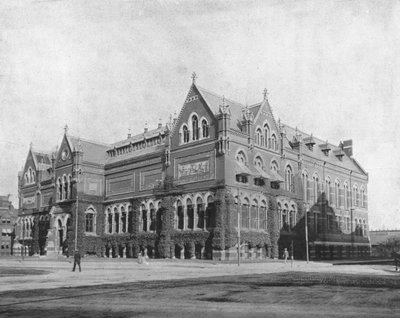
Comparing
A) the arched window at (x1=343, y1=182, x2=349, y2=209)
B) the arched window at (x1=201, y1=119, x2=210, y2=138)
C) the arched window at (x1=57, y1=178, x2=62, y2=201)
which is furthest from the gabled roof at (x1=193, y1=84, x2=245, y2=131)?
the arched window at (x1=57, y1=178, x2=62, y2=201)

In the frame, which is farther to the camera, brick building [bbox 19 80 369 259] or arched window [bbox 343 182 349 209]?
arched window [bbox 343 182 349 209]

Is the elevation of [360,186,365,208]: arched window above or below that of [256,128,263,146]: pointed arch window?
below

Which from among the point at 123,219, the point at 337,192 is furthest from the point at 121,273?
the point at 337,192

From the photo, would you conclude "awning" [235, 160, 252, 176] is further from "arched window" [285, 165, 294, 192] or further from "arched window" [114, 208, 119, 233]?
"arched window" [114, 208, 119, 233]

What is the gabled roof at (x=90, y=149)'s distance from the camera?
2714 inches

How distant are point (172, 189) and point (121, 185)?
42.3 feet

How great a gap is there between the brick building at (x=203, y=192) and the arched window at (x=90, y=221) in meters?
0.14

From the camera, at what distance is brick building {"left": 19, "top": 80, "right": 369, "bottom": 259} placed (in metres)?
51.6

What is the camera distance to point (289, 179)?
199 ft

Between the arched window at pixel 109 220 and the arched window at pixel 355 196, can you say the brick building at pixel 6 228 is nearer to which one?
the arched window at pixel 109 220

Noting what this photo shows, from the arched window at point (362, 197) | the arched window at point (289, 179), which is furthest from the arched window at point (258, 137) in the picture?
the arched window at point (362, 197)

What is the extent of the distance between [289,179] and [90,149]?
29493mm

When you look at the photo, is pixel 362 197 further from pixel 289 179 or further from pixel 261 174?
pixel 261 174

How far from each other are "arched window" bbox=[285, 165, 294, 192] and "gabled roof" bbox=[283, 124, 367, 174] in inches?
133
